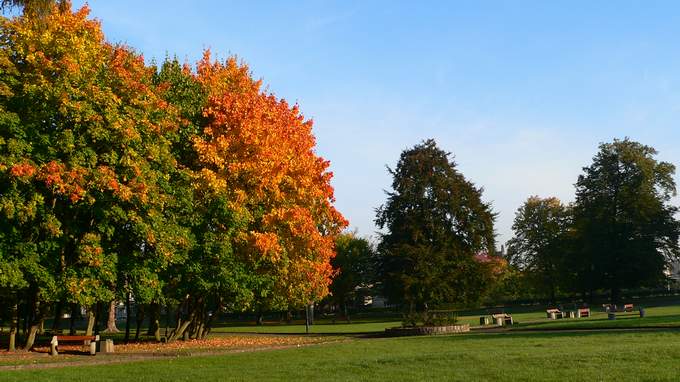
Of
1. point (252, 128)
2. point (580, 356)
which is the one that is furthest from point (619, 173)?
point (580, 356)

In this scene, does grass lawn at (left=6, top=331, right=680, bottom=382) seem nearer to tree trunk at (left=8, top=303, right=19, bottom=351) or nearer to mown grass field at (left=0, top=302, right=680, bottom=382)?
mown grass field at (left=0, top=302, right=680, bottom=382)

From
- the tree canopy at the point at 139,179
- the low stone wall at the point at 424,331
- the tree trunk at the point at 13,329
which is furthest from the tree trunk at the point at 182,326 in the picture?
the low stone wall at the point at 424,331

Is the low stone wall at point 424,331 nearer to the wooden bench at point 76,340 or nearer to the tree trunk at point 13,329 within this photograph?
the wooden bench at point 76,340

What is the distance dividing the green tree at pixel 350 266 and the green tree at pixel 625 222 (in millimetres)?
25736

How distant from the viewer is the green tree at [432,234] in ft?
174

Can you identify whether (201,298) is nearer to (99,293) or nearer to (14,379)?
(99,293)

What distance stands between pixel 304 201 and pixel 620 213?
52838 millimetres

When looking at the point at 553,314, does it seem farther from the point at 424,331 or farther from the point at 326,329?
the point at 326,329

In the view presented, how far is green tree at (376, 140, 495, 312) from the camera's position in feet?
174

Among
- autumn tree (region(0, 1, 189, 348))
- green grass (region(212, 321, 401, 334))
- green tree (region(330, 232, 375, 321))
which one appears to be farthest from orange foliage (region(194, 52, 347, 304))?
green tree (region(330, 232, 375, 321))

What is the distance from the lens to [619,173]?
75.1 metres

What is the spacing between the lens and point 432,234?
5566 centimetres

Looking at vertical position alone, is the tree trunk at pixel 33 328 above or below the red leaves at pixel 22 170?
below

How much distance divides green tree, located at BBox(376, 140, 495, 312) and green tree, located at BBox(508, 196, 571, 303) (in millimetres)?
27994
